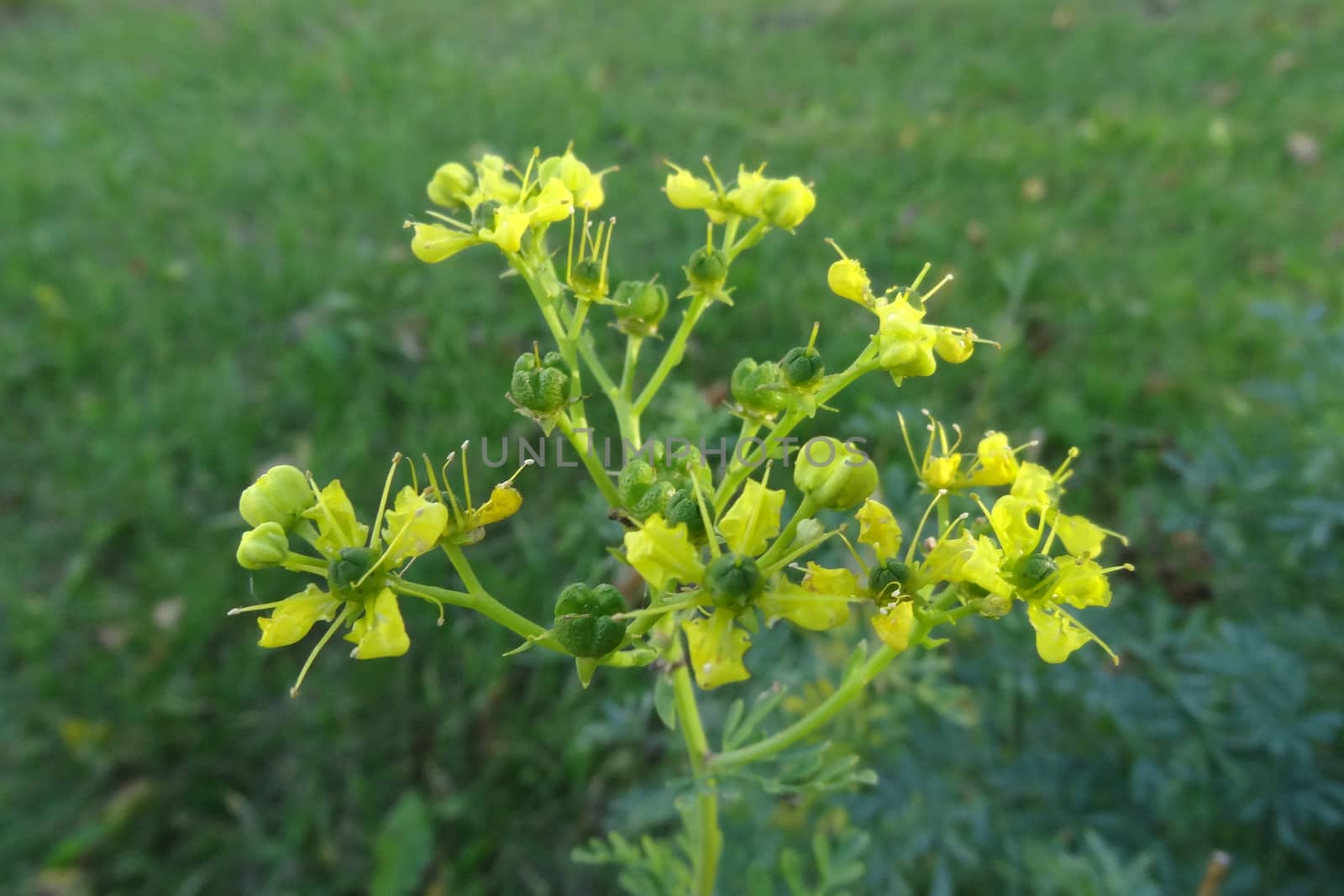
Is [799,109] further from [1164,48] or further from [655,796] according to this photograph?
[655,796]

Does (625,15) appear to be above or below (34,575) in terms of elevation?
above

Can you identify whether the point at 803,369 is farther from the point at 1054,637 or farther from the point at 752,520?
the point at 1054,637

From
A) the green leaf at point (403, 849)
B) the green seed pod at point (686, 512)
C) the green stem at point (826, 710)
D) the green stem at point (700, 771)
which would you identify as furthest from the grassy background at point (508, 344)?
the green seed pod at point (686, 512)

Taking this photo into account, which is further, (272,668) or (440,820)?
(272,668)

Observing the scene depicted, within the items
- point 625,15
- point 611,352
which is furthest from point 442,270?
point 625,15

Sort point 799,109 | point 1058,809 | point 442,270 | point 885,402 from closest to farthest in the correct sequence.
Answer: point 1058,809 → point 885,402 → point 442,270 → point 799,109

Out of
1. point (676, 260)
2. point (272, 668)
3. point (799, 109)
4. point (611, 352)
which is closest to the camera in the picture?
point (272, 668)

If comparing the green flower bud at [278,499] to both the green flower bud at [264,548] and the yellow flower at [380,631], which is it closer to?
the green flower bud at [264,548]

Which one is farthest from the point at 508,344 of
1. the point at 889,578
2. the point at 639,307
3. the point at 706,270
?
the point at 889,578
